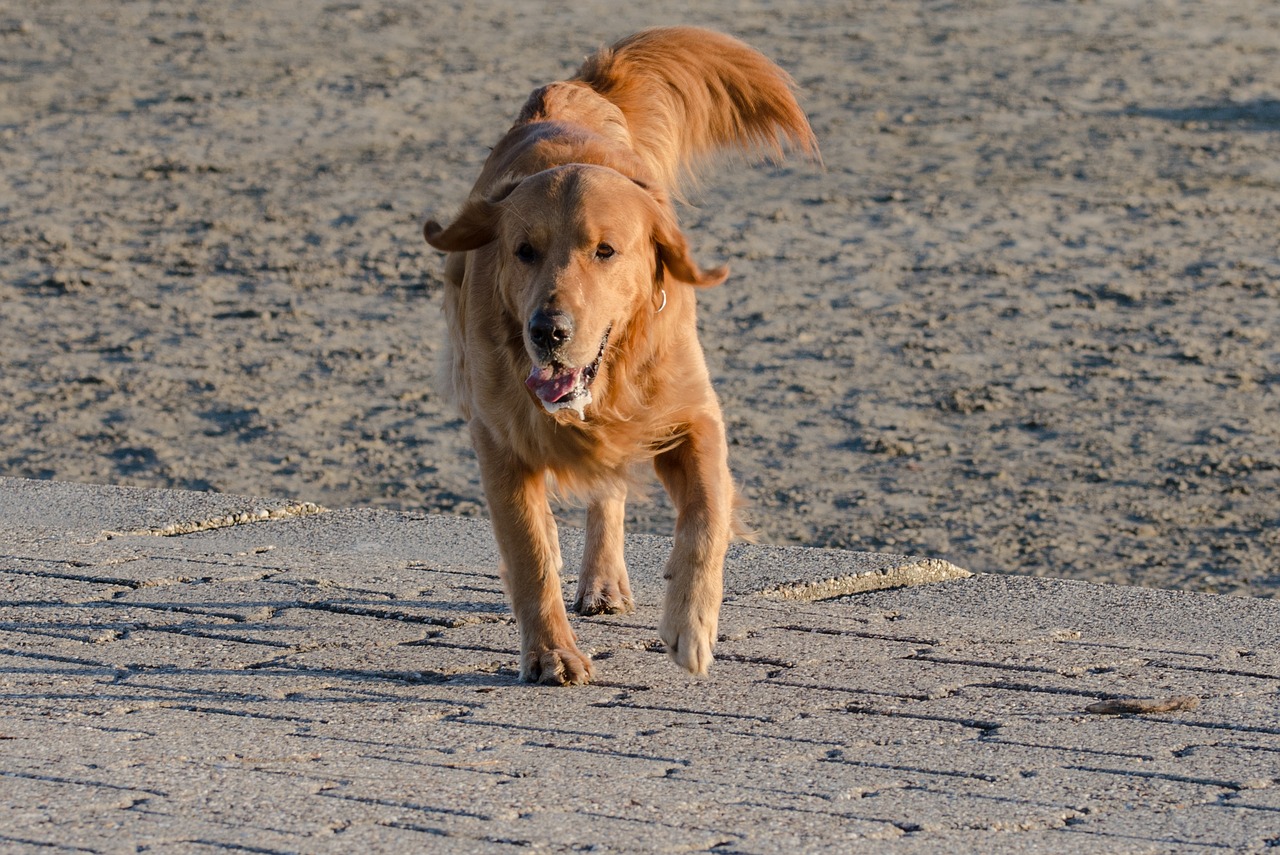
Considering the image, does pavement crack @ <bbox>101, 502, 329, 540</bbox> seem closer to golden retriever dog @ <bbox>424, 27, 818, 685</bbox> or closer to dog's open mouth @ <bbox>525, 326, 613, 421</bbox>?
golden retriever dog @ <bbox>424, 27, 818, 685</bbox>

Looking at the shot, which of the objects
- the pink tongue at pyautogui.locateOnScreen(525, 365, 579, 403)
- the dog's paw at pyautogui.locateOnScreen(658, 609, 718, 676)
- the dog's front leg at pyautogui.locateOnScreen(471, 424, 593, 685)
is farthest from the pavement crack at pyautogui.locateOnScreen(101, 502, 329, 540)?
the dog's paw at pyautogui.locateOnScreen(658, 609, 718, 676)

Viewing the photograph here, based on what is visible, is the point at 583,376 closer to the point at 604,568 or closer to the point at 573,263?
the point at 573,263

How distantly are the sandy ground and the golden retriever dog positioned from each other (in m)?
2.14

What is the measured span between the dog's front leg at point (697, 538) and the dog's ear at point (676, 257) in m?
0.33

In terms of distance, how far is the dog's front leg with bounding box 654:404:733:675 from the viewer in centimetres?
379

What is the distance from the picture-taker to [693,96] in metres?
5.48

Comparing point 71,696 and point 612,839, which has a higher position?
point 612,839

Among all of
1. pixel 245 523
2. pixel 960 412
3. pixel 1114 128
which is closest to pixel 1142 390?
pixel 960 412

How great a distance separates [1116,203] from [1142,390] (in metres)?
3.16

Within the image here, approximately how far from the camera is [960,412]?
7672 mm

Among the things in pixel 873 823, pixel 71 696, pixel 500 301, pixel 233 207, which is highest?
pixel 500 301

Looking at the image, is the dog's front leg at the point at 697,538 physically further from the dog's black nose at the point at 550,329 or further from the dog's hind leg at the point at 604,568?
the dog's black nose at the point at 550,329

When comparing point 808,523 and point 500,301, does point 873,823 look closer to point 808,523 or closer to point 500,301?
point 500,301

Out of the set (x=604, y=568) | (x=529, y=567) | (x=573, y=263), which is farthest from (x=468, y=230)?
(x=604, y=568)
